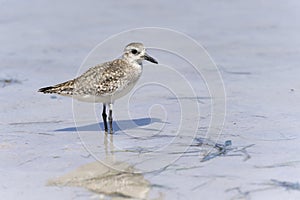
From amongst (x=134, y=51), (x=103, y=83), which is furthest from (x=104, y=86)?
(x=134, y=51)

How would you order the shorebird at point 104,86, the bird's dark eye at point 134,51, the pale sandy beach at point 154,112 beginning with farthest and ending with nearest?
the bird's dark eye at point 134,51
the shorebird at point 104,86
the pale sandy beach at point 154,112

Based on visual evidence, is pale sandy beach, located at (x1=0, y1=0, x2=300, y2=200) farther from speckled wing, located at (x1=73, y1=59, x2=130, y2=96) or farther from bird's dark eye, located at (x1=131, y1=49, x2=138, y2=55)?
bird's dark eye, located at (x1=131, y1=49, x2=138, y2=55)

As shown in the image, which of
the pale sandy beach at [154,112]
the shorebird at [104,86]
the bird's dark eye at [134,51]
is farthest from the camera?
the bird's dark eye at [134,51]

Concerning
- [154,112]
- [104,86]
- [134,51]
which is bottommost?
[154,112]

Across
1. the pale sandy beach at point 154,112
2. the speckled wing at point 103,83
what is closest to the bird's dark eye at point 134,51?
the speckled wing at point 103,83

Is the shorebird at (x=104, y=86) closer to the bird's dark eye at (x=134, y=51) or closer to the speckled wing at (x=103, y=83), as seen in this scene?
the speckled wing at (x=103, y=83)

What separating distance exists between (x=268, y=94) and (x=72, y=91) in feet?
8.18

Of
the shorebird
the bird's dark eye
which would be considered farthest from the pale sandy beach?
the bird's dark eye

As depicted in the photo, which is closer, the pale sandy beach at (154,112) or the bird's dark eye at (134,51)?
the pale sandy beach at (154,112)

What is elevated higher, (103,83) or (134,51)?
(134,51)

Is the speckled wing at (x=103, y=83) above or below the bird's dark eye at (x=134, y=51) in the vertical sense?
below

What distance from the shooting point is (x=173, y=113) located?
867 centimetres

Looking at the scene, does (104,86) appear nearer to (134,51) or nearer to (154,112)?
(134,51)

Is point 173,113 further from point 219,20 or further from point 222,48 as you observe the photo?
point 219,20
